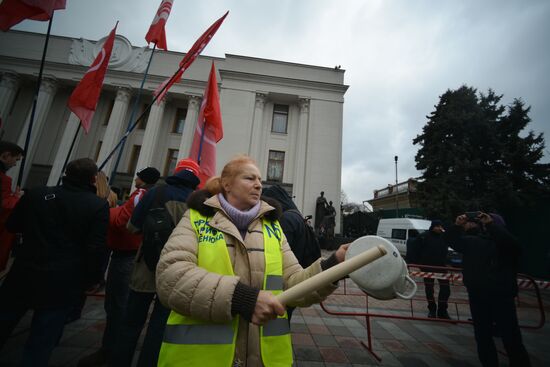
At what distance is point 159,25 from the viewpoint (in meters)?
5.15

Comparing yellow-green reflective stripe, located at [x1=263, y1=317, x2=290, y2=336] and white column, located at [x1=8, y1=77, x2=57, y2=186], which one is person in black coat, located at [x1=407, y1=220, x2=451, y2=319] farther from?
white column, located at [x1=8, y1=77, x2=57, y2=186]

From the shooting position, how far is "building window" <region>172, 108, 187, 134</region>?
768 inches

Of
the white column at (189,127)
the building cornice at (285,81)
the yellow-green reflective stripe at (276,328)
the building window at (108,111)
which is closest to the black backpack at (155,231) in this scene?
the yellow-green reflective stripe at (276,328)

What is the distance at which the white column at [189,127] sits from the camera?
698 inches

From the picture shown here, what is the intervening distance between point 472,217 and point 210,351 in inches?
144

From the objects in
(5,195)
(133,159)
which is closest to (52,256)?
(5,195)

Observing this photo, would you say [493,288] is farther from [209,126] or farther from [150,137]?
[150,137]

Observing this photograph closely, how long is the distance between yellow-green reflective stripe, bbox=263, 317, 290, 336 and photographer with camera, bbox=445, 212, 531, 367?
3.05m

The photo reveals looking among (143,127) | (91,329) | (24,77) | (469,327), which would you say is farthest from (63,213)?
(24,77)

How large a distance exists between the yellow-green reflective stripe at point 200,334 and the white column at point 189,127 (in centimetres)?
1790

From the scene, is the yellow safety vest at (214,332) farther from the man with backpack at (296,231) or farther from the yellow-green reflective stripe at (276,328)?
the man with backpack at (296,231)

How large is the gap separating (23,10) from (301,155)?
15272 mm

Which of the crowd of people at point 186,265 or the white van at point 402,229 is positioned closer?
the crowd of people at point 186,265

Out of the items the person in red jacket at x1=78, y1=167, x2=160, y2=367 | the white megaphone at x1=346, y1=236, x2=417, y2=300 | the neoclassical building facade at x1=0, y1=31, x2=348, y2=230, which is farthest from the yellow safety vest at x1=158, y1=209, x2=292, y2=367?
the neoclassical building facade at x1=0, y1=31, x2=348, y2=230
